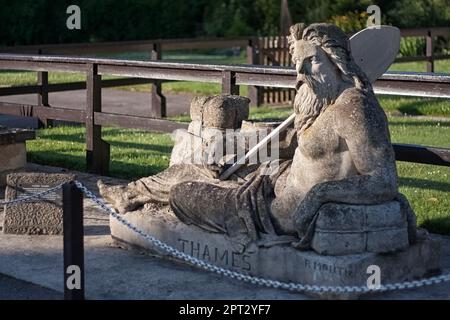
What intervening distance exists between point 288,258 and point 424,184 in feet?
13.9

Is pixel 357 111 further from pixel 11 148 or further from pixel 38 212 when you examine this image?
pixel 11 148

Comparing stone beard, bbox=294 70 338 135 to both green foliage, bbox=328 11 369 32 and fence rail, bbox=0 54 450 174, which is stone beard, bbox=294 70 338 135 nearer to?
fence rail, bbox=0 54 450 174

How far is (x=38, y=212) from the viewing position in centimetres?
804

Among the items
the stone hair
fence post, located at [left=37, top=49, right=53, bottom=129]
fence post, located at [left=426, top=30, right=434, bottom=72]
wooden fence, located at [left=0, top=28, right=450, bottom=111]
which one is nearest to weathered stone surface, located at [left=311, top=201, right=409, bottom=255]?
the stone hair

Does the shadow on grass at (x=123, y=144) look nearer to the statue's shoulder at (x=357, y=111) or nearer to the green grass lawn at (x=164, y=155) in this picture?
the green grass lawn at (x=164, y=155)

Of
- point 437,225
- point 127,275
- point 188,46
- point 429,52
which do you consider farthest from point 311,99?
point 429,52

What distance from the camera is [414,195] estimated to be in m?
9.39

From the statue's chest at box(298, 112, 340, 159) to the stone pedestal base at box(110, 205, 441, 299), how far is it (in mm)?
620

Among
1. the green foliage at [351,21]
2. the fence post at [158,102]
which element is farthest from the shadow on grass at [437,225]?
the green foliage at [351,21]

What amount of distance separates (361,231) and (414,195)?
358 cm

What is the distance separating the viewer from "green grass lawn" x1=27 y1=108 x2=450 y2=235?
902 cm

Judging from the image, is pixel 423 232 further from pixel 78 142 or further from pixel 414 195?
pixel 78 142

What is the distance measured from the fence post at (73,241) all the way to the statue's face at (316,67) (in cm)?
Answer: 161
